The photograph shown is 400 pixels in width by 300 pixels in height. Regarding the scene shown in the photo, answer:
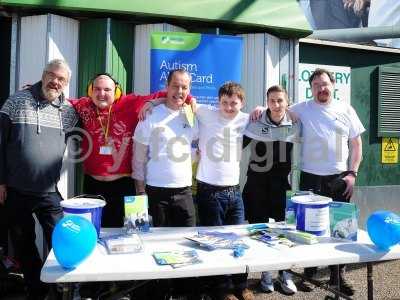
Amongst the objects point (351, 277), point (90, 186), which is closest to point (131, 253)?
point (90, 186)

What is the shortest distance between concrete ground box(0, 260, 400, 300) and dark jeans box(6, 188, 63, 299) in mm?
476

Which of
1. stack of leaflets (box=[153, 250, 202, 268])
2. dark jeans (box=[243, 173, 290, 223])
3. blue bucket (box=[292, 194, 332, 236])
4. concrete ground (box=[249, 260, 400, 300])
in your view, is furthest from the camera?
concrete ground (box=[249, 260, 400, 300])

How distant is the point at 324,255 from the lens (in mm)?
2221

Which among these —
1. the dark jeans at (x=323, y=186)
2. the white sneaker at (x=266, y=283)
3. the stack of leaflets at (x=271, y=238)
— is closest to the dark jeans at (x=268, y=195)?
the dark jeans at (x=323, y=186)

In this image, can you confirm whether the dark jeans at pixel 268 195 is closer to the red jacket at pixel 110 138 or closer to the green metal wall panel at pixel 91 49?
the red jacket at pixel 110 138

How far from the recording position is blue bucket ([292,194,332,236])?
2520mm

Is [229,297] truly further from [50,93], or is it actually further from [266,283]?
[50,93]

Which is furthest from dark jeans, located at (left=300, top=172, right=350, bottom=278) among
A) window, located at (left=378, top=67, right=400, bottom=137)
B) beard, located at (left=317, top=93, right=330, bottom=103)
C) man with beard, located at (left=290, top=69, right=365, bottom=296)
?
window, located at (left=378, top=67, right=400, bottom=137)

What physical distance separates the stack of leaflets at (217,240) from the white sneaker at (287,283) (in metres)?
1.35

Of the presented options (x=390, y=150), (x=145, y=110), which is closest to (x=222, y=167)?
(x=145, y=110)

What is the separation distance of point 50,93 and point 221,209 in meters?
1.48

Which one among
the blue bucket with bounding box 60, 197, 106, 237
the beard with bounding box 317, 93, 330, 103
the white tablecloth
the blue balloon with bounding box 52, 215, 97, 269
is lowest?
the white tablecloth

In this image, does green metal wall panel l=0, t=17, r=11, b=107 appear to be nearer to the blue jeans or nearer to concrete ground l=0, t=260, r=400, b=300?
concrete ground l=0, t=260, r=400, b=300

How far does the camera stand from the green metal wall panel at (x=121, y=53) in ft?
13.7
